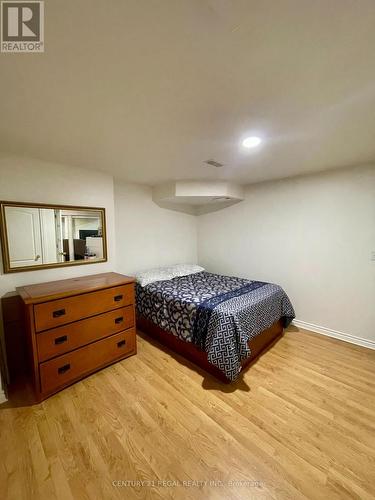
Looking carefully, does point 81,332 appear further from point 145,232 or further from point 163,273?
point 145,232

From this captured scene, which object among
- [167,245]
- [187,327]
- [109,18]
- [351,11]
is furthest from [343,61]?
[167,245]

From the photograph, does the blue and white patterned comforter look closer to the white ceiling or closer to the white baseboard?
the white baseboard

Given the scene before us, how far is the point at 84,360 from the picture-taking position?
75.5 inches

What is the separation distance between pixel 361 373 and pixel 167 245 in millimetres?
2931

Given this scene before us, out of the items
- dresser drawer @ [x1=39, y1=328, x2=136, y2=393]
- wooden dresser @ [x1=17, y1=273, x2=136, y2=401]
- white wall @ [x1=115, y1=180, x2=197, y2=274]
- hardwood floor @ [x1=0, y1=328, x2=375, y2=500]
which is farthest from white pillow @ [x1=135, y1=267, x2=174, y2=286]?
hardwood floor @ [x1=0, y1=328, x2=375, y2=500]

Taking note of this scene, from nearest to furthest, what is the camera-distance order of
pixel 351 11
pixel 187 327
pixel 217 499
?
pixel 351 11 → pixel 217 499 → pixel 187 327

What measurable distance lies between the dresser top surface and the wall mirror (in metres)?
0.21

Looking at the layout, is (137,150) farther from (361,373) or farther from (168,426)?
(361,373)

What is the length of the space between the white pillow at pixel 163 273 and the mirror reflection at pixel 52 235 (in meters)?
0.60

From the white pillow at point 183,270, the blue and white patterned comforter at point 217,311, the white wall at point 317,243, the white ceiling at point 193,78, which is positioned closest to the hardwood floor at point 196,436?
the blue and white patterned comforter at point 217,311

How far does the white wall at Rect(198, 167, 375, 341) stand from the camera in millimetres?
2408

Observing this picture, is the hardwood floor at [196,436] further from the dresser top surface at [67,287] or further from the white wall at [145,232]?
the white wall at [145,232]

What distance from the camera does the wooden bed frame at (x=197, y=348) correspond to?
207cm

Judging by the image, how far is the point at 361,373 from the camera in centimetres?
200
